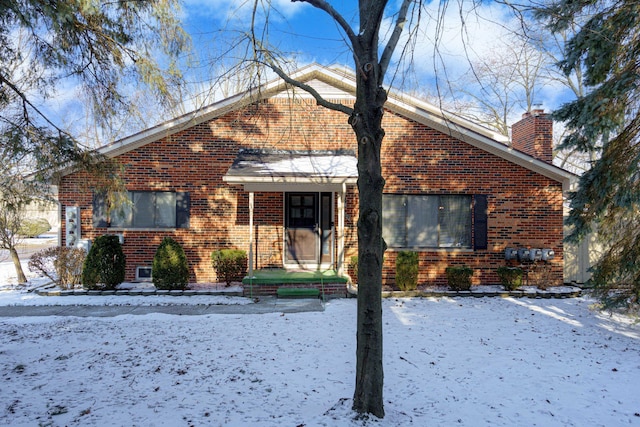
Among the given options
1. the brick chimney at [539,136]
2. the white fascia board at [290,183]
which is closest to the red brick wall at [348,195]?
the white fascia board at [290,183]

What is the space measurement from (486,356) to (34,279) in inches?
506

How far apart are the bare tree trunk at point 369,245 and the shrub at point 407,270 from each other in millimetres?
6373

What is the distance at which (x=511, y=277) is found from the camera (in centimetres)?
A: 1004

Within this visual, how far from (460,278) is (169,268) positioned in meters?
6.85

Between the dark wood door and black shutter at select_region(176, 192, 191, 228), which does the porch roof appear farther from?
black shutter at select_region(176, 192, 191, 228)

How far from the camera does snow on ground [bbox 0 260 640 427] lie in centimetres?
388

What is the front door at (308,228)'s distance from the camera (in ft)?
36.0

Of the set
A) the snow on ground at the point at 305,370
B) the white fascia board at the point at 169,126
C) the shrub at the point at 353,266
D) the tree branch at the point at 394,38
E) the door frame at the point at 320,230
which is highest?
the white fascia board at the point at 169,126

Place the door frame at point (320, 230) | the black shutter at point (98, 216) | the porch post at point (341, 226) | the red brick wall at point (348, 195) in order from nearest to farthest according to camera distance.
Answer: the porch post at point (341, 226), the black shutter at point (98, 216), the red brick wall at point (348, 195), the door frame at point (320, 230)

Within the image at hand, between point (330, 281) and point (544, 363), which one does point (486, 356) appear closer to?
point (544, 363)

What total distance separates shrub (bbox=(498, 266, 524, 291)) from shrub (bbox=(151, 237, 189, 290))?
25.0ft

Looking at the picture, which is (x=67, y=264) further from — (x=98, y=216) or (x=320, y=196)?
(x=320, y=196)

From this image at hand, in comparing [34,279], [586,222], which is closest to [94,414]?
[586,222]

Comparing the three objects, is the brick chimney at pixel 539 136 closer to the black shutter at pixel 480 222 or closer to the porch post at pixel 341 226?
the black shutter at pixel 480 222
